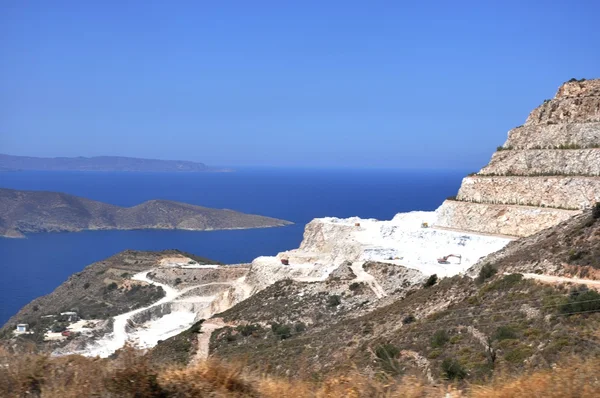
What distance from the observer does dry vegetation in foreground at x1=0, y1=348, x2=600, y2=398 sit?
4.94m

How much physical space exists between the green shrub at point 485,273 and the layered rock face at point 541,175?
6698mm

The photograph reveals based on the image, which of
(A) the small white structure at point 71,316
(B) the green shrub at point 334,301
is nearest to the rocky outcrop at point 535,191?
(B) the green shrub at point 334,301

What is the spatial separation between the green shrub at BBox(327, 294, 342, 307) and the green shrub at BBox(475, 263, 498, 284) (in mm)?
6811

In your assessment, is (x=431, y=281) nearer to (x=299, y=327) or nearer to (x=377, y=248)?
(x=299, y=327)

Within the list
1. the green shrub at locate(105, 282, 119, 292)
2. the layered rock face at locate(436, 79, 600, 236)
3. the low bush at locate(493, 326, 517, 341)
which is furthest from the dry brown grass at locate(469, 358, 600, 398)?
the green shrub at locate(105, 282, 119, 292)

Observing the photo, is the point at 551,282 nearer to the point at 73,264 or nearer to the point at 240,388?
the point at 240,388

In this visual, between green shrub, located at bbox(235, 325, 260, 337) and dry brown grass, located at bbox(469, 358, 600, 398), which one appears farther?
green shrub, located at bbox(235, 325, 260, 337)

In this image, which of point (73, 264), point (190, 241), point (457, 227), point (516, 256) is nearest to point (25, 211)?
point (190, 241)

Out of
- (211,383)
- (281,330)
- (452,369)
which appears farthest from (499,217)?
(211,383)

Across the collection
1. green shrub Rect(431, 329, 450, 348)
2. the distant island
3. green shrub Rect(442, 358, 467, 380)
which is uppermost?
green shrub Rect(442, 358, 467, 380)

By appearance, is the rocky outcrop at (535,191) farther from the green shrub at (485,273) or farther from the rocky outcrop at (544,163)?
the green shrub at (485,273)

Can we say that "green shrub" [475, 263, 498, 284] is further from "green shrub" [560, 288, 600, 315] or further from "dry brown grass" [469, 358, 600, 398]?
"dry brown grass" [469, 358, 600, 398]

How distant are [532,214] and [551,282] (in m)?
10.5

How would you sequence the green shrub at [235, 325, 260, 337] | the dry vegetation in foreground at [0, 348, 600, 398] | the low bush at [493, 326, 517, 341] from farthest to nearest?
the green shrub at [235, 325, 260, 337] → the low bush at [493, 326, 517, 341] → the dry vegetation in foreground at [0, 348, 600, 398]
